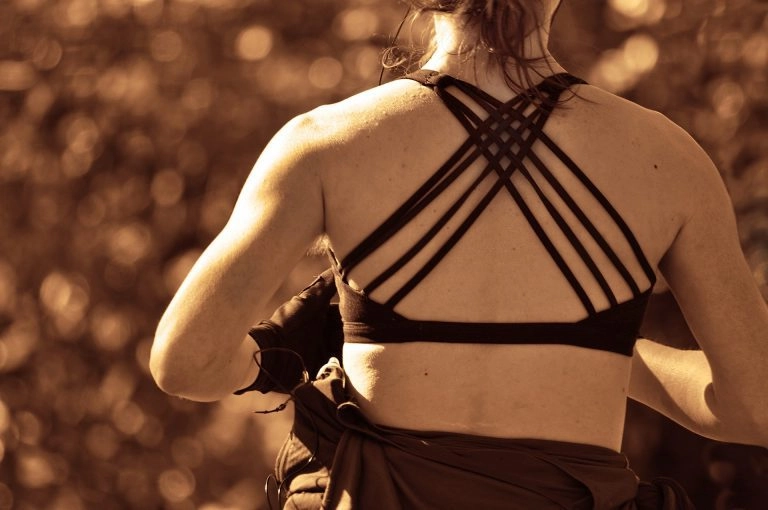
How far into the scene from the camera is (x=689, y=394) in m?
1.63

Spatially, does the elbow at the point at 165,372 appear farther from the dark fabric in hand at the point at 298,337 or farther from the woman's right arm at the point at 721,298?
the woman's right arm at the point at 721,298

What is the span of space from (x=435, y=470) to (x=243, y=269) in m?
0.32

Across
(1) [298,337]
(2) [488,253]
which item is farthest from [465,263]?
(1) [298,337]

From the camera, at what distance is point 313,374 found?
1751 mm

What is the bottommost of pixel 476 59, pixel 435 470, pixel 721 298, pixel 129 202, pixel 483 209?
pixel 129 202

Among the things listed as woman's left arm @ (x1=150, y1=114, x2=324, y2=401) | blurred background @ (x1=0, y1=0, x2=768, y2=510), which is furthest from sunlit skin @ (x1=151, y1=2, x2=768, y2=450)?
blurred background @ (x1=0, y1=0, x2=768, y2=510)

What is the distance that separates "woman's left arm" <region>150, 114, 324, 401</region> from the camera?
1425mm

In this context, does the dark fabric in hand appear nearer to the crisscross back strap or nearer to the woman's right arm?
the crisscross back strap

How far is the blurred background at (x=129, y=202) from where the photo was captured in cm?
300

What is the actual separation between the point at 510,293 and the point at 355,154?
0.24 metres

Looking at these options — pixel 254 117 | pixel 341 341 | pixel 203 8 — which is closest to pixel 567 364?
pixel 341 341

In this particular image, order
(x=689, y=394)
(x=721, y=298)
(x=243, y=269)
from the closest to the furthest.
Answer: (x=243, y=269) → (x=721, y=298) → (x=689, y=394)

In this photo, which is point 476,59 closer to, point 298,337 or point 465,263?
point 465,263

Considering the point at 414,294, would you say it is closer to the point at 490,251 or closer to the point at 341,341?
the point at 490,251
